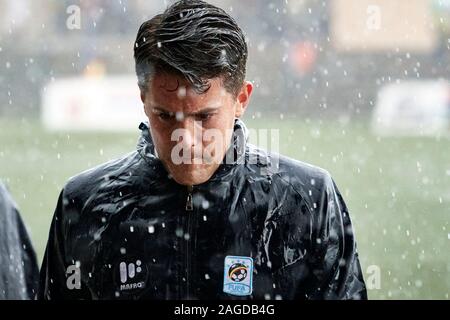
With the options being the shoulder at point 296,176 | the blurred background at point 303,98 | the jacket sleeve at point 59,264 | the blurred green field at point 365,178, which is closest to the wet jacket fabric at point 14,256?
the jacket sleeve at point 59,264

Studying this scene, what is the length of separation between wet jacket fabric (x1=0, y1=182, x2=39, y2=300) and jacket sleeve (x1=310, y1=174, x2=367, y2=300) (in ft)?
3.14

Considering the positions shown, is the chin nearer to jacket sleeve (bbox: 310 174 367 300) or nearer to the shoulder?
the shoulder

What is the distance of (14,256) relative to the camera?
2727mm

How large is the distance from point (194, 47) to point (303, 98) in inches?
651

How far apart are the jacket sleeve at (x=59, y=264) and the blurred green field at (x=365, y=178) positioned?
14.2ft

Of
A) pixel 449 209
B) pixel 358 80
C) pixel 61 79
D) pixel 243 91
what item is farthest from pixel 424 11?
pixel 243 91

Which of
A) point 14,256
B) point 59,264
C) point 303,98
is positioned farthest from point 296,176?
point 303,98

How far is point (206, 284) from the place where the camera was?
7.34ft

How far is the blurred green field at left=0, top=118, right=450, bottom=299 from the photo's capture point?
26.9ft

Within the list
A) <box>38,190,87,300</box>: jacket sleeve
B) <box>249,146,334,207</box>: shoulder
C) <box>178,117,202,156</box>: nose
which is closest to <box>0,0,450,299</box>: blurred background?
<box>249,146,334,207</box>: shoulder

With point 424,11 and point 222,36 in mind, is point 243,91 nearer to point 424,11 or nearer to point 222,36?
point 222,36

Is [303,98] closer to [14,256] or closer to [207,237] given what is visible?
[14,256]

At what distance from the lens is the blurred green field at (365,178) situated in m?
8.20

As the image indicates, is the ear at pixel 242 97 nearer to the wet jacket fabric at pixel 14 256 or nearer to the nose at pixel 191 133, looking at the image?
the nose at pixel 191 133
